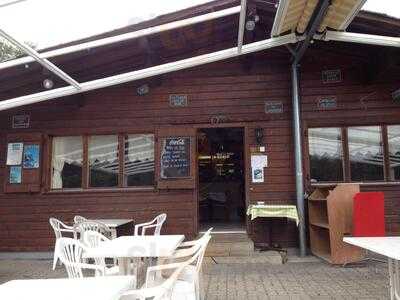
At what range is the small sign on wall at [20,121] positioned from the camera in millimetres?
8680

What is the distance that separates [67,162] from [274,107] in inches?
154

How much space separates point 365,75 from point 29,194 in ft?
20.9

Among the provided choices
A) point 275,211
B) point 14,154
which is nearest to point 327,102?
point 275,211

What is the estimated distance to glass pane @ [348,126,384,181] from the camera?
8.12 m

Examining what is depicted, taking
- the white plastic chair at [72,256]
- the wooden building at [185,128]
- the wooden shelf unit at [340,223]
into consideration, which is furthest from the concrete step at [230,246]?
the white plastic chair at [72,256]

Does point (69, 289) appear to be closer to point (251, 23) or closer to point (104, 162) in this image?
point (251, 23)

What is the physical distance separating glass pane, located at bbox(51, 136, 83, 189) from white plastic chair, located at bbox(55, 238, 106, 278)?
4.56m

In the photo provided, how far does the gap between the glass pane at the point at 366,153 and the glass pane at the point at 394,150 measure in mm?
168

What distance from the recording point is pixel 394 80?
8.16 metres

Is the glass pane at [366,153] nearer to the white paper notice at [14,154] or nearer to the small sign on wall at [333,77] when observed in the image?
the small sign on wall at [333,77]

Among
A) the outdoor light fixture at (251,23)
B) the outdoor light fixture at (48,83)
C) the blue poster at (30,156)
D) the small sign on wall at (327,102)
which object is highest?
the outdoor light fixture at (251,23)

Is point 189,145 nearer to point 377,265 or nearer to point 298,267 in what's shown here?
point 298,267

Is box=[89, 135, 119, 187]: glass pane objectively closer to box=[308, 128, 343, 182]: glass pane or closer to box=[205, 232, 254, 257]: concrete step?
box=[205, 232, 254, 257]: concrete step

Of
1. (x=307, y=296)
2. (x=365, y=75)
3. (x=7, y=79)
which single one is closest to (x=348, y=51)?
(x=365, y=75)
